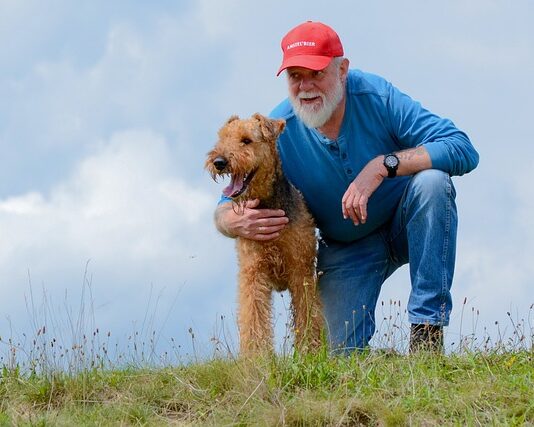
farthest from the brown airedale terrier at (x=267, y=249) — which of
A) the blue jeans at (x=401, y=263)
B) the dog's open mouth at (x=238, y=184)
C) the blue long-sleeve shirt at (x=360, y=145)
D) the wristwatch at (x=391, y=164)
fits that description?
the wristwatch at (x=391, y=164)

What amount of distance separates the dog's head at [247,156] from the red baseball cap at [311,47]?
50 centimetres

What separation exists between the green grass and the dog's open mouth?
134 cm

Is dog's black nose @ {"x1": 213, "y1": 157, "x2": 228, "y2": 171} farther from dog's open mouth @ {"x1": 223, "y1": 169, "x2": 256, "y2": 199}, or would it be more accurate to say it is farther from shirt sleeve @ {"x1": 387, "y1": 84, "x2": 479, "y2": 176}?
shirt sleeve @ {"x1": 387, "y1": 84, "x2": 479, "y2": 176}

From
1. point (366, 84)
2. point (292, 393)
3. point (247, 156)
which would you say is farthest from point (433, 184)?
point (292, 393)

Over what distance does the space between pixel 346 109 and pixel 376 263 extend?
1354mm

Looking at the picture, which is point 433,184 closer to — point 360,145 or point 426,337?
point 360,145

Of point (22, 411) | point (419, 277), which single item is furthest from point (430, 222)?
point (22, 411)

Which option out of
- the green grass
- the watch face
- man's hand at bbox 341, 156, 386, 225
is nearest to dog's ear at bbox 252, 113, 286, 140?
man's hand at bbox 341, 156, 386, 225

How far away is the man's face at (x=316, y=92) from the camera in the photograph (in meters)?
6.92

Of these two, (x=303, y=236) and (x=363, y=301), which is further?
(x=363, y=301)

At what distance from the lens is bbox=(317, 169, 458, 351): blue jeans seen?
680cm

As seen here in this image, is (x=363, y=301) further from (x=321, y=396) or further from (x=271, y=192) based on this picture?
(x=321, y=396)

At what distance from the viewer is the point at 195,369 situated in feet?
19.5

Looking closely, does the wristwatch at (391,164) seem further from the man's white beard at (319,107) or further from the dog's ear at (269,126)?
the dog's ear at (269,126)
